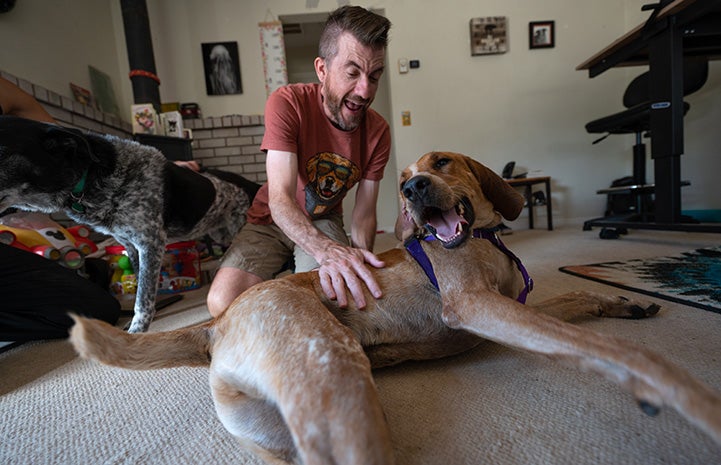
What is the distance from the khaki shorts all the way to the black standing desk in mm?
2825

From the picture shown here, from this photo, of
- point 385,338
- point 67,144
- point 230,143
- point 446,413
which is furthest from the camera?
point 230,143

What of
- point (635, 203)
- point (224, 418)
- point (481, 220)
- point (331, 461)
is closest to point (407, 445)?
point (331, 461)

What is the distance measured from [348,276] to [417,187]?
1.35 ft

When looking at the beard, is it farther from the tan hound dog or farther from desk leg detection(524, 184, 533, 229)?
desk leg detection(524, 184, 533, 229)

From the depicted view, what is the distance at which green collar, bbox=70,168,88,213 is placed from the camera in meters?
1.84

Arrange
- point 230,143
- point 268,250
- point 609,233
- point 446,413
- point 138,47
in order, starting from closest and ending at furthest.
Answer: point 446,413
point 268,250
point 609,233
point 138,47
point 230,143

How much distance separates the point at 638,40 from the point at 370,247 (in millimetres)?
3170

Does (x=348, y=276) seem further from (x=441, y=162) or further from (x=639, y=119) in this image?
(x=639, y=119)

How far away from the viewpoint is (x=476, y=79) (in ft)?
17.4

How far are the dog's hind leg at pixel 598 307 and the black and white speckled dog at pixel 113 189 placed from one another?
2128mm

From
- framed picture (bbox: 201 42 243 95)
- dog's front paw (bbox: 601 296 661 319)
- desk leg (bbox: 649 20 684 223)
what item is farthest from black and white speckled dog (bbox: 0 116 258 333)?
desk leg (bbox: 649 20 684 223)

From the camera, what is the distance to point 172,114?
4371 millimetres

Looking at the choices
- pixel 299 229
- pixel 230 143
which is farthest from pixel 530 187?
pixel 230 143

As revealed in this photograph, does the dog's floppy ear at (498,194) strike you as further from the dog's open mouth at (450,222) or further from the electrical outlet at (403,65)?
the electrical outlet at (403,65)
